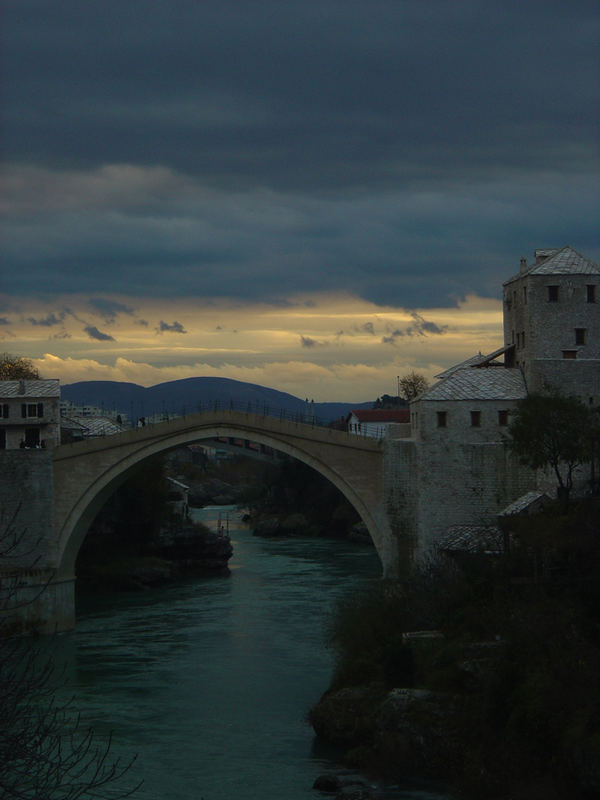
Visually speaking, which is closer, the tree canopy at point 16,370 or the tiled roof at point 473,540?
the tiled roof at point 473,540

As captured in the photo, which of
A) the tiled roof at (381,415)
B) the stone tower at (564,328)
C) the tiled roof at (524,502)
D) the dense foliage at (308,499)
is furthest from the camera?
the dense foliage at (308,499)

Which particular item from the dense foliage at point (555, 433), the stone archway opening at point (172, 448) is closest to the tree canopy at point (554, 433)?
the dense foliage at point (555, 433)

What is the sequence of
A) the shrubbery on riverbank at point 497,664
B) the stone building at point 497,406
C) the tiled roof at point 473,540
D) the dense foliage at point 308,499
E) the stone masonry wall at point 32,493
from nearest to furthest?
the shrubbery on riverbank at point 497,664 < the tiled roof at point 473,540 < the stone building at point 497,406 < the stone masonry wall at point 32,493 < the dense foliage at point 308,499

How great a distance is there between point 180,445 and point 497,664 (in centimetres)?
2054

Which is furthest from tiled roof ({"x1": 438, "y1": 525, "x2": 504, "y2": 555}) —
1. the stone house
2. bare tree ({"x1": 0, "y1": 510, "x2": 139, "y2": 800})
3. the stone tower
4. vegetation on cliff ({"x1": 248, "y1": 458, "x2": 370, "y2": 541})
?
vegetation on cliff ({"x1": 248, "y1": 458, "x2": 370, "y2": 541})

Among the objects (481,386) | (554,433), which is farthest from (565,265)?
(554,433)

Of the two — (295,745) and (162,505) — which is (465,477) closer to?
(295,745)

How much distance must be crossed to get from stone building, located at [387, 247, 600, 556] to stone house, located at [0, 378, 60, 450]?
15696mm

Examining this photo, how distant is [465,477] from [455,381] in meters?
3.15

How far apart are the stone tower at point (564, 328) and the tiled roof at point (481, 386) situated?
1.85 feet

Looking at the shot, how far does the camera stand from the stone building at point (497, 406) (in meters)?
35.8

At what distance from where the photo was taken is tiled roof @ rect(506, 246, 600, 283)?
36406mm

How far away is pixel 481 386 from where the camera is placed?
1442 inches

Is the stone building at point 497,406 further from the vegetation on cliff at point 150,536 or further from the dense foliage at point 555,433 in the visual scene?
the vegetation on cliff at point 150,536
